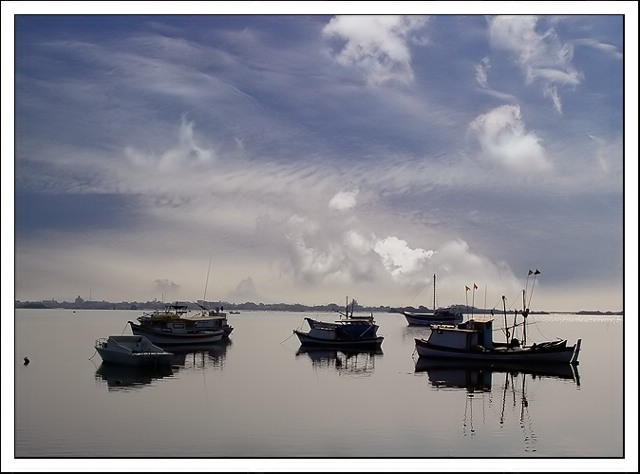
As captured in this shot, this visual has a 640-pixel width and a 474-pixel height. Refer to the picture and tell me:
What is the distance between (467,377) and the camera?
32.6m

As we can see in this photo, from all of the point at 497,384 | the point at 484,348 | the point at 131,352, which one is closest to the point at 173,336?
the point at 131,352

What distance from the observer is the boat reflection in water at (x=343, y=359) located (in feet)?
120

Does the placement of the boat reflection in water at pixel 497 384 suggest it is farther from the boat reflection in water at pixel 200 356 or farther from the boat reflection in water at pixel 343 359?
the boat reflection in water at pixel 200 356

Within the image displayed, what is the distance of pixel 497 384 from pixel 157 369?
53.4 ft

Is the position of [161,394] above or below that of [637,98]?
below

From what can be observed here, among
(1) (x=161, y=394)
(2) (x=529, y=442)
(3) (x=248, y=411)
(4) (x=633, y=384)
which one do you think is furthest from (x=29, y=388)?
(4) (x=633, y=384)

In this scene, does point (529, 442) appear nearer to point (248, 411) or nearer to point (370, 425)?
point (370, 425)

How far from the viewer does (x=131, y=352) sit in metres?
33.9

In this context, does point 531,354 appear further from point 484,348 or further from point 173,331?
point 173,331

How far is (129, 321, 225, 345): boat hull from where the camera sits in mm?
48219

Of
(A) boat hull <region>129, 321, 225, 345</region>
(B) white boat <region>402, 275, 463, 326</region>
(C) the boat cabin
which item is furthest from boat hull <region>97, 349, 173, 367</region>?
(B) white boat <region>402, 275, 463, 326</region>

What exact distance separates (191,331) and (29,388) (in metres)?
23.7

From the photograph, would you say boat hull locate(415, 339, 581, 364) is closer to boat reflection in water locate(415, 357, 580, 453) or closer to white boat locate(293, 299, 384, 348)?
boat reflection in water locate(415, 357, 580, 453)

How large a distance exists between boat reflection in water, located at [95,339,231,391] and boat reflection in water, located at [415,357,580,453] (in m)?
11.6
